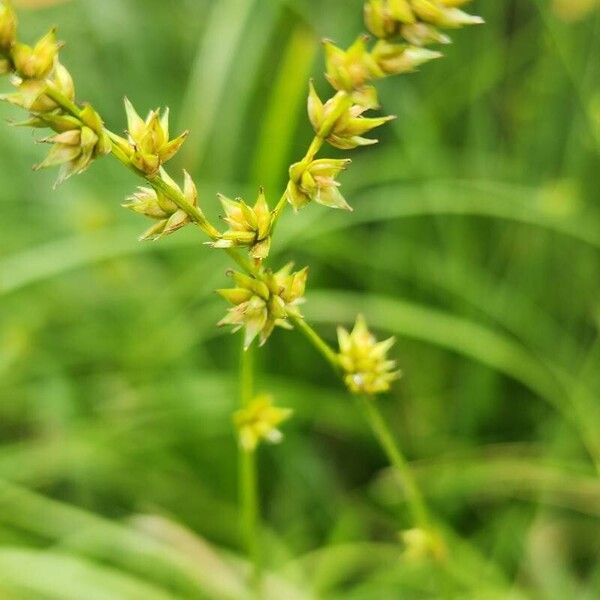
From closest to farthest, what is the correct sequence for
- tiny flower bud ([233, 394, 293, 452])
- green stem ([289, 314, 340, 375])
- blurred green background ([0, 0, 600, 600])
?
green stem ([289, 314, 340, 375]), tiny flower bud ([233, 394, 293, 452]), blurred green background ([0, 0, 600, 600])

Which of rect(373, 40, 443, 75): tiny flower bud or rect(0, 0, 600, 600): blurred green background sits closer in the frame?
rect(373, 40, 443, 75): tiny flower bud

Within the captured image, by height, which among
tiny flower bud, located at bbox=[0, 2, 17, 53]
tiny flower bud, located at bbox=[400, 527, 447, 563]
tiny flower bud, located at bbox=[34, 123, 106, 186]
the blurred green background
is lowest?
tiny flower bud, located at bbox=[400, 527, 447, 563]

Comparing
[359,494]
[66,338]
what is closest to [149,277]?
[66,338]

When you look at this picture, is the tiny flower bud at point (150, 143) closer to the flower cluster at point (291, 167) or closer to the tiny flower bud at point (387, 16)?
the flower cluster at point (291, 167)

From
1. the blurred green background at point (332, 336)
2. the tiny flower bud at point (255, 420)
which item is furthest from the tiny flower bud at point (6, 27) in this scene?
the blurred green background at point (332, 336)

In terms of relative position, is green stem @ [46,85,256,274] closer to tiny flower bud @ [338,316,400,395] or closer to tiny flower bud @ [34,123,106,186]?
tiny flower bud @ [34,123,106,186]

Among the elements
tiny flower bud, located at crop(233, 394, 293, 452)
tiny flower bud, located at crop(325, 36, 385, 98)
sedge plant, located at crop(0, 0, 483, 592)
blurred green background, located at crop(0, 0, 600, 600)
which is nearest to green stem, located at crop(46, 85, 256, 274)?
sedge plant, located at crop(0, 0, 483, 592)

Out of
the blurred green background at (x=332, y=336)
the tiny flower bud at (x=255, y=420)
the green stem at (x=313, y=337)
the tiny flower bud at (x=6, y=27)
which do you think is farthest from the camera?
the blurred green background at (x=332, y=336)
